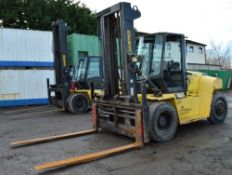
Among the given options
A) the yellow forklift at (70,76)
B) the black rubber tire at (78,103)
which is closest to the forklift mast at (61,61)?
the yellow forklift at (70,76)

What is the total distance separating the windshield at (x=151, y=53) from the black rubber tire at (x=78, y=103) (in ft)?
16.5

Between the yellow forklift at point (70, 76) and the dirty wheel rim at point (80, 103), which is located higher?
the yellow forklift at point (70, 76)

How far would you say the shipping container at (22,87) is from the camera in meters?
16.5

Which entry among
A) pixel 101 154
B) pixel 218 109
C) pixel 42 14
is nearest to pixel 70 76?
pixel 218 109

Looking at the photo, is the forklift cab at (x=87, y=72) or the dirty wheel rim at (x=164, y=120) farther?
the forklift cab at (x=87, y=72)

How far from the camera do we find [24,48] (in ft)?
56.2

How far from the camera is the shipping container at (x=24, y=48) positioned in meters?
16.6

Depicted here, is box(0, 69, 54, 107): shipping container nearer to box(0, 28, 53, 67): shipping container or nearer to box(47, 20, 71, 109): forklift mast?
box(0, 28, 53, 67): shipping container

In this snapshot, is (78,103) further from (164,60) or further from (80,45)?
(80,45)

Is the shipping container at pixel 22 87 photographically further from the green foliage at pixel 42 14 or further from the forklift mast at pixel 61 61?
the green foliage at pixel 42 14

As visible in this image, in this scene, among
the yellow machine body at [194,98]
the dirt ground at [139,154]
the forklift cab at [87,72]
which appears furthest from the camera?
the forklift cab at [87,72]

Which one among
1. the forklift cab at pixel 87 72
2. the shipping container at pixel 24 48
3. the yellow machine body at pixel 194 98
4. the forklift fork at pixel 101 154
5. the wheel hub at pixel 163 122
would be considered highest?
the shipping container at pixel 24 48

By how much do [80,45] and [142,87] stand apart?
1439 centimetres

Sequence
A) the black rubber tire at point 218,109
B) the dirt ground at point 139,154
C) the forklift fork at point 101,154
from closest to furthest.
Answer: the dirt ground at point 139,154 < the forklift fork at point 101,154 < the black rubber tire at point 218,109
